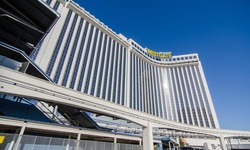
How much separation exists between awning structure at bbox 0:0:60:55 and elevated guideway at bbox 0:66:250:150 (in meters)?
7.81

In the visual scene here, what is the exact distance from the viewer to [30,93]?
11570 mm

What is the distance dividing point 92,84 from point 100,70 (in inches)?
481

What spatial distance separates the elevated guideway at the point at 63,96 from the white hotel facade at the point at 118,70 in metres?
22.1

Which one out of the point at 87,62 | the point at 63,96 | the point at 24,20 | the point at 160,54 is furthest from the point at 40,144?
the point at 160,54

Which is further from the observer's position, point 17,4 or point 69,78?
point 69,78

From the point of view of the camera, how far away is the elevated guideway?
10.6 meters

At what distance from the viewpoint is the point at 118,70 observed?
9162 centimetres

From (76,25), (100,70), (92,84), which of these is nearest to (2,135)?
(92,84)

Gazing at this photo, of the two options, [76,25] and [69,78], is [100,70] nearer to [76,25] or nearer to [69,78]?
[69,78]

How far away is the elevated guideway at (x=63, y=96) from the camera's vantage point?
1063cm

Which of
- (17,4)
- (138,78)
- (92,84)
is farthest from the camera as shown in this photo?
(138,78)

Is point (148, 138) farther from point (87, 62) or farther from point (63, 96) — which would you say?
point (87, 62)

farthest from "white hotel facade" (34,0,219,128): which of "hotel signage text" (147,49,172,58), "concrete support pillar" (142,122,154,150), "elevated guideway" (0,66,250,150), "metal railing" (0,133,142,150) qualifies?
"metal railing" (0,133,142,150)

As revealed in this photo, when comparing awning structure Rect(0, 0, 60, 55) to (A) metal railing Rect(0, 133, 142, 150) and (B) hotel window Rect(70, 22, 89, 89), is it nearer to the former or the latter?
(A) metal railing Rect(0, 133, 142, 150)
